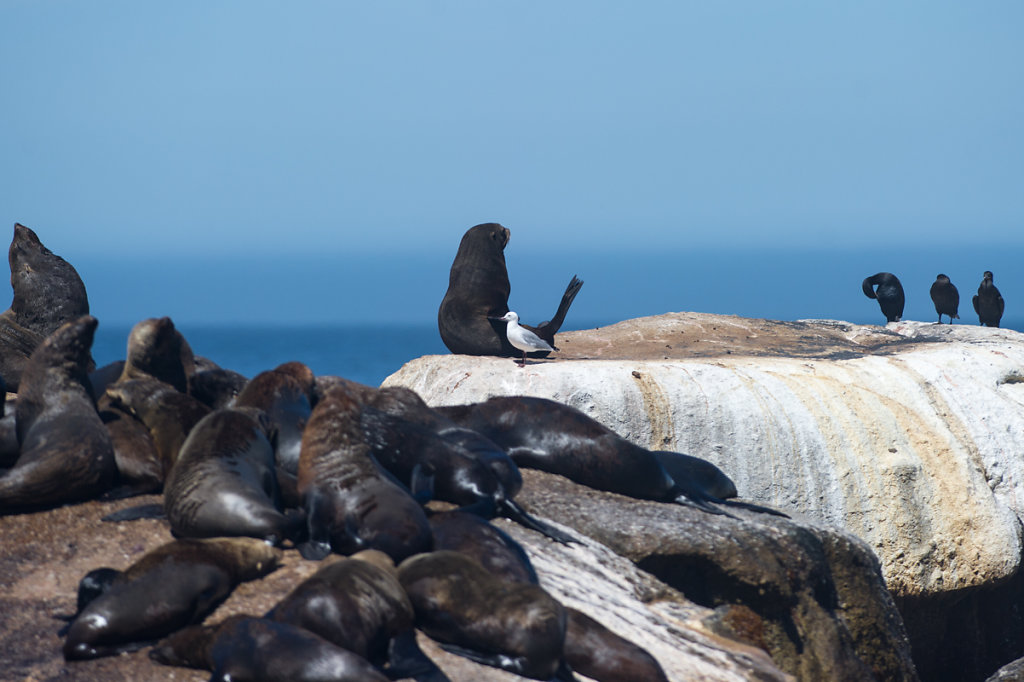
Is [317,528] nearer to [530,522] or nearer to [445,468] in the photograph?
[445,468]

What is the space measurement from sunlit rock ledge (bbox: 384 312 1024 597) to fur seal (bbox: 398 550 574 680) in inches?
211

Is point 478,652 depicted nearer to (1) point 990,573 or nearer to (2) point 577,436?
(2) point 577,436

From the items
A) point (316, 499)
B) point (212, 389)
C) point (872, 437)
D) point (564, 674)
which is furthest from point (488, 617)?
point (872, 437)

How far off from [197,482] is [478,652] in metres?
A: 1.74

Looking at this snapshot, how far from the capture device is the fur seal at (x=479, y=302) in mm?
11820

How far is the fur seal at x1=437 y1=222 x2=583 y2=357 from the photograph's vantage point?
465 inches

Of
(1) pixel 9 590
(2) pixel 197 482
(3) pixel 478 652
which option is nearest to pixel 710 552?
(3) pixel 478 652

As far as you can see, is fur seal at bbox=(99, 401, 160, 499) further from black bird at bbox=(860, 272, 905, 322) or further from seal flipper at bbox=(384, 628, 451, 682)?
black bird at bbox=(860, 272, 905, 322)

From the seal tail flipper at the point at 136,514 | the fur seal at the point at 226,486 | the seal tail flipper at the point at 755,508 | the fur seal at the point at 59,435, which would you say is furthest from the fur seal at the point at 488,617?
the seal tail flipper at the point at 755,508

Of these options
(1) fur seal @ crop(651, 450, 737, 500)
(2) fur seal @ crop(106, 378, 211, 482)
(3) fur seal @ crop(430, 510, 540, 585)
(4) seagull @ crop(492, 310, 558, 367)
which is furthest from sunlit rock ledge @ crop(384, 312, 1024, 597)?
(3) fur seal @ crop(430, 510, 540, 585)

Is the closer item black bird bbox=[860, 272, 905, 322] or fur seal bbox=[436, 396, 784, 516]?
fur seal bbox=[436, 396, 784, 516]

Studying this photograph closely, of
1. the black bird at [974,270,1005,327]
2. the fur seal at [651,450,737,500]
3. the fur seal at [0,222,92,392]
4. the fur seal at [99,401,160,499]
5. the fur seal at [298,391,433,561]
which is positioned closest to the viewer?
the fur seal at [298,391,433,561]

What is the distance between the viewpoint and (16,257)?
10.1m

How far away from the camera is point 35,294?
9914 mm
